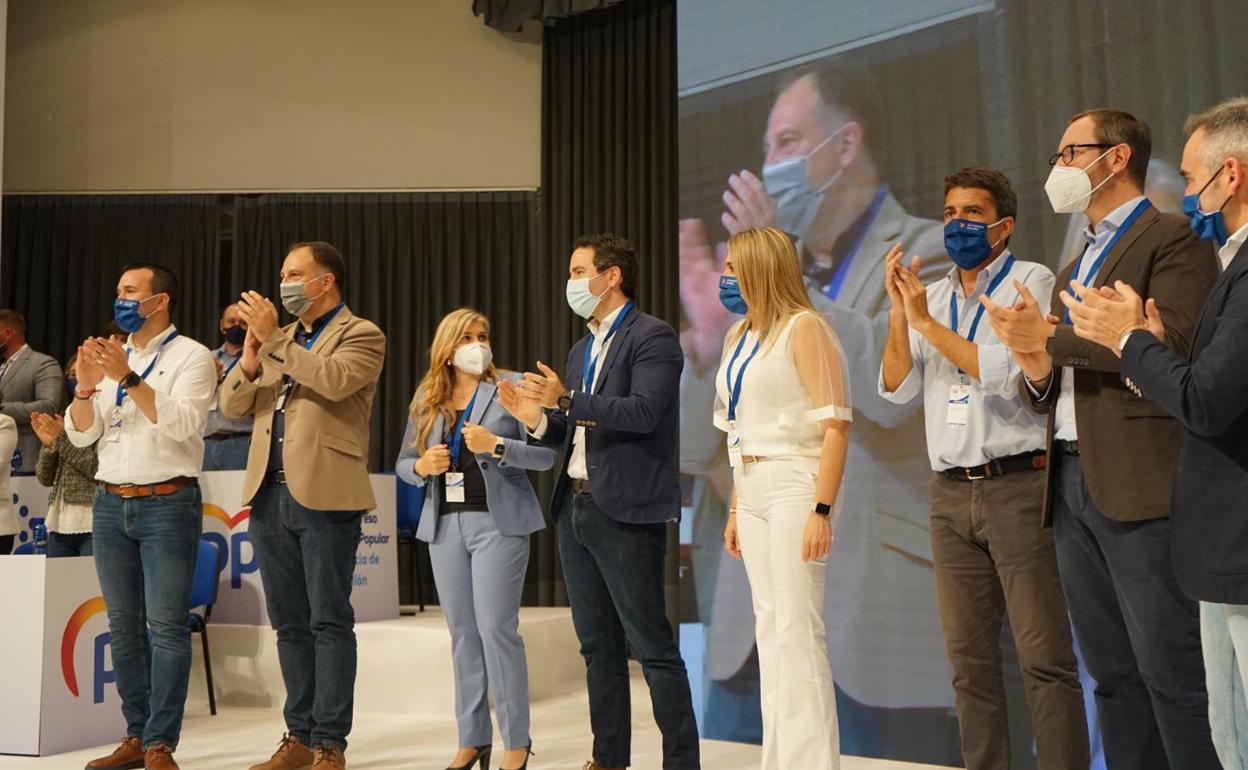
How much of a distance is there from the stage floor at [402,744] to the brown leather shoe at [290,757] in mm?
416

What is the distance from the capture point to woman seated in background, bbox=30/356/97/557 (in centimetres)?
532

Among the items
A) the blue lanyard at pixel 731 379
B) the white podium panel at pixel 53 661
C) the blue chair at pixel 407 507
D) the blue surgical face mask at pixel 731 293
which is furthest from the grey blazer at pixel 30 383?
the blue lanyard at pixel 731 379

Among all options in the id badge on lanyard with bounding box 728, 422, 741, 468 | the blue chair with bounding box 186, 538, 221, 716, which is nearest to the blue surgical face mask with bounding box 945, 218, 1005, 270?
the id badge on lanyard with bounding box 728, 422, 741, 468

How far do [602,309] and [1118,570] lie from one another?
1755 millimetres

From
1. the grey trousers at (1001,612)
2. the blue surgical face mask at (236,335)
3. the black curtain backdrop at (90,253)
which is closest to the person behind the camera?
the grey trousers at (1001,612)

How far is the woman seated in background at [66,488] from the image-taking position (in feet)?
17.5

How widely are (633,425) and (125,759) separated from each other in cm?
218

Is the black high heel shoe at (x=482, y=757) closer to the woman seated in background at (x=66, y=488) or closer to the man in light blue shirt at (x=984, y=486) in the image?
Answer: the man in light blue shirt at (x=984, y=486)

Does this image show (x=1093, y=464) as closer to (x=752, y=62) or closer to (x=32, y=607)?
(x=752, y=62)

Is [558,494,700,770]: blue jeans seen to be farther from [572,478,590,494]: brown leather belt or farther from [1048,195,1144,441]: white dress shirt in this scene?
[1048,195,1144,441]: white dress shirt

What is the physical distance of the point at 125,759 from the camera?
4105 mm

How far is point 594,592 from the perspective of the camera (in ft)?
11.7

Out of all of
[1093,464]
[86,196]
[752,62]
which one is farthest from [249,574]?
[1093,464]

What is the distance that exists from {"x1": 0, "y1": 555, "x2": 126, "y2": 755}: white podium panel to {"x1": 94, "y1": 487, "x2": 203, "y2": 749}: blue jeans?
745mm
